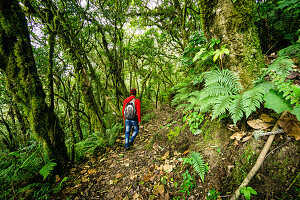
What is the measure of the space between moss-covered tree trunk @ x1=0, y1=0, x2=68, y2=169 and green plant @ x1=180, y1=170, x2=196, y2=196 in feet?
11.3

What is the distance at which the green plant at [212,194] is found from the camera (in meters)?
1.69

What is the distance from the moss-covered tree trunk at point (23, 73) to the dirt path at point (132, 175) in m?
0.90

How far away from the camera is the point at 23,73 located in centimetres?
280

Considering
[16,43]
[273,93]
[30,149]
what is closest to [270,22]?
[273,93]

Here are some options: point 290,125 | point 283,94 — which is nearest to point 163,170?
point 290,125

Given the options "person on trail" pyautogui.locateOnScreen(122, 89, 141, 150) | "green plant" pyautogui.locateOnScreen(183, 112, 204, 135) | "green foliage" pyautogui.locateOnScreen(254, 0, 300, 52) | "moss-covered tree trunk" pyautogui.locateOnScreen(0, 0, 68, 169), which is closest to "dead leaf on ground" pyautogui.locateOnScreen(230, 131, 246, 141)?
"green plant" pyautogui.locateOnScreen(183, 112, 204, 135)

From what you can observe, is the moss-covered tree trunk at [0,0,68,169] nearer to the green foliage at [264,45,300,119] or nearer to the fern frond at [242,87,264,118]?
the fern frond at [242,87,264,118]

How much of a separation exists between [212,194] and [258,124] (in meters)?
1.31

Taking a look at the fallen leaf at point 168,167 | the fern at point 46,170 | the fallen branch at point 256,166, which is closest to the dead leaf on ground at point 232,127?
the fallen branch at point 256,166

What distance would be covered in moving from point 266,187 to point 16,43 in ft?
17.9

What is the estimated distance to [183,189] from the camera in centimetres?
208

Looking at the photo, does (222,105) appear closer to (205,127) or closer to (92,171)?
(205,127)

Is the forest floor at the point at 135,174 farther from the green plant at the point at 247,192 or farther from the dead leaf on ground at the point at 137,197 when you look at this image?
the green plant at the point at 247,192

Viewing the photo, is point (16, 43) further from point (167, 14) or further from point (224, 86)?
point (167, 14)
